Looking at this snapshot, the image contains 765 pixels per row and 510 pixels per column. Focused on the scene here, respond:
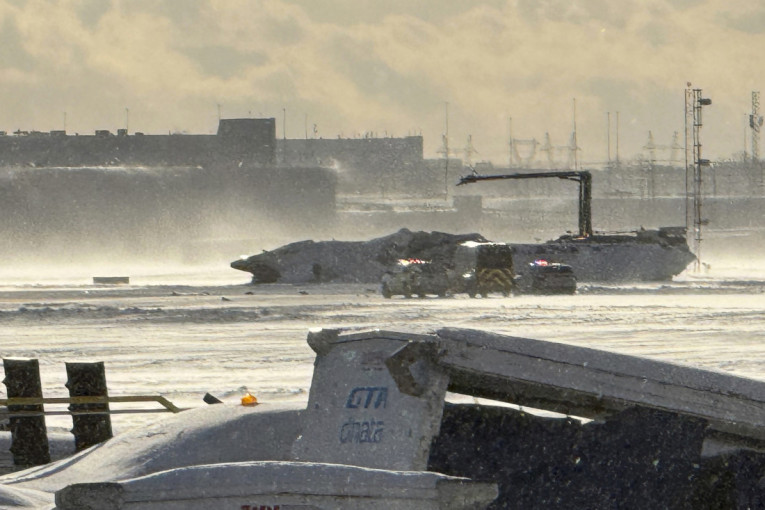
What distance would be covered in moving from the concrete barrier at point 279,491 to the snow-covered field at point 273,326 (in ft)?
4.49

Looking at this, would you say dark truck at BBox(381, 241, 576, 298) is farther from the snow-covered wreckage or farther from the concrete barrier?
the concrete barrier

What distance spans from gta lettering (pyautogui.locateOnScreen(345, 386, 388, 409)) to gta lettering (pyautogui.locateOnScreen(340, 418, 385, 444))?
0.07 metres

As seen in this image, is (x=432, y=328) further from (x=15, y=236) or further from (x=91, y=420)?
(x=15, y=236)

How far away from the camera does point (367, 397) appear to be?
6.20m

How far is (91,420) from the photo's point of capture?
11602 mm

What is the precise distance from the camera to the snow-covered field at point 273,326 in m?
18.7

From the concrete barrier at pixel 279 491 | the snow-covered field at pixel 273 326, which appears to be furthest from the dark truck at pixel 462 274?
the concrete barrier at pixel 279 491

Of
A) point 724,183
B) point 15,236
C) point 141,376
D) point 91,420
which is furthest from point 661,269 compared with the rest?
point 724,183

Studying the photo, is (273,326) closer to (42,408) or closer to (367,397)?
(42,408)

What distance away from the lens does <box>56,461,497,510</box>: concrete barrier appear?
490cm

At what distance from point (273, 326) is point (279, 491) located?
25.3 meters

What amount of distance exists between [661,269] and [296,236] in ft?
251

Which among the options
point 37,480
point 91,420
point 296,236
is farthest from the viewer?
point 296,236

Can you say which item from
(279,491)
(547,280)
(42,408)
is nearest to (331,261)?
(547,280)
